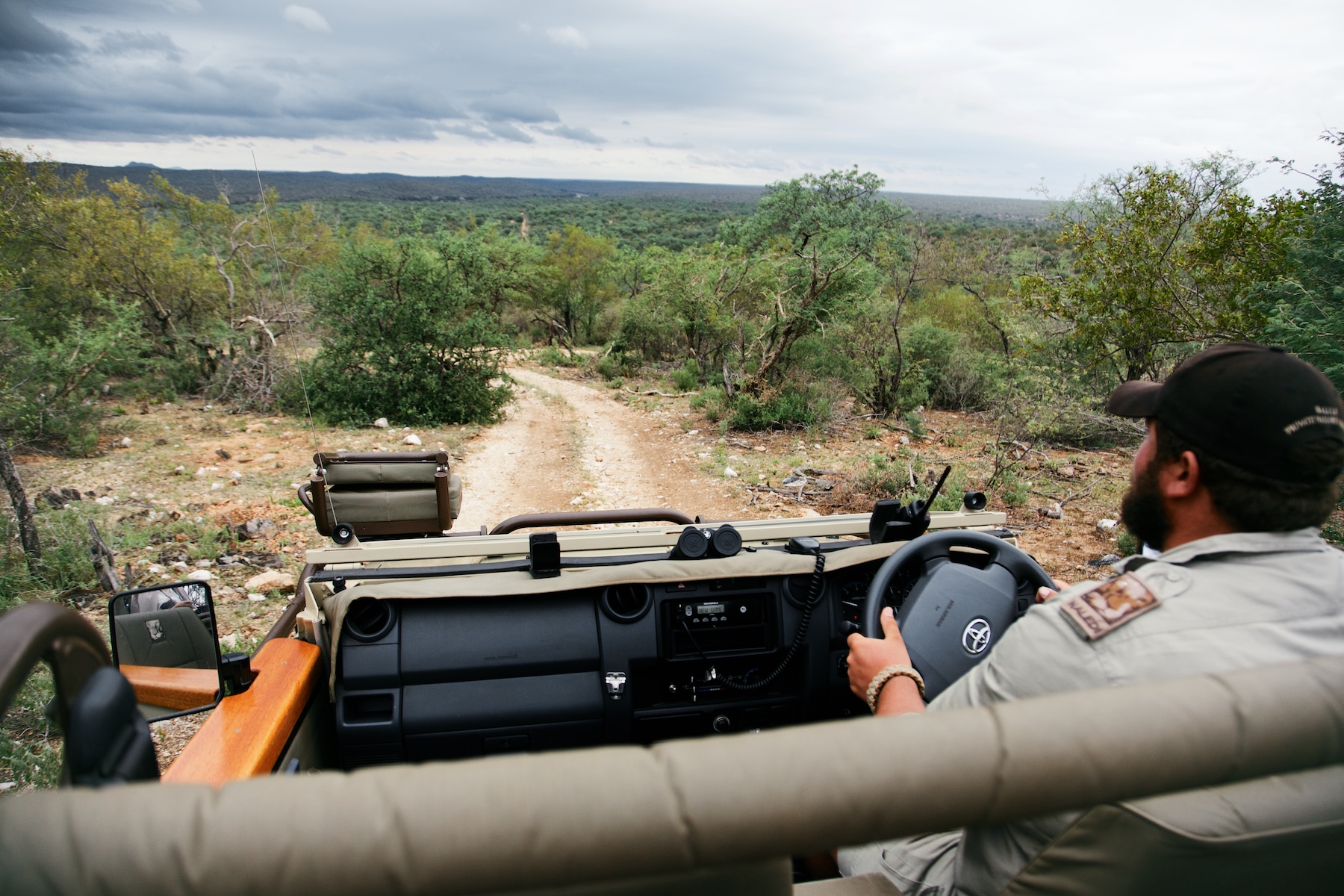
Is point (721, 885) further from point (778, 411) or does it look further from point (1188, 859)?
point (778, 411)

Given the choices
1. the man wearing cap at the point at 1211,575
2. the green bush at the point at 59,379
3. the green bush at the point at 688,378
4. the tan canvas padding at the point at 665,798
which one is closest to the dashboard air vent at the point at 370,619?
the man wearing cap at the point at 1211,575

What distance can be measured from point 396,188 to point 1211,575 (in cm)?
9799

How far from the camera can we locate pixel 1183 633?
1.19 m

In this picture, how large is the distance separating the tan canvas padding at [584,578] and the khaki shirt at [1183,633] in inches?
41.0

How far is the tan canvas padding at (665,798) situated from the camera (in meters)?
0.58

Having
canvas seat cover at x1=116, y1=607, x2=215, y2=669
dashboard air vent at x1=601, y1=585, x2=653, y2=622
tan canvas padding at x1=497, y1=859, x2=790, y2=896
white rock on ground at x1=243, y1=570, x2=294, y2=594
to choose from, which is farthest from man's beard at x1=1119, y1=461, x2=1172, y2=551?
white rock on ground at x1=243, y1=570, x2=294, y2=594

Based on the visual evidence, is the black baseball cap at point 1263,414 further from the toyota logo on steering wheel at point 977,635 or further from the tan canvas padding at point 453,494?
the tan canvas padding at point 453,494

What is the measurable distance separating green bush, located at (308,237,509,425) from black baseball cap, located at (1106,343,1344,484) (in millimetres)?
12449

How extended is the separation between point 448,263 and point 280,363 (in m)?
3.48

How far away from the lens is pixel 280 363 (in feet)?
40.4

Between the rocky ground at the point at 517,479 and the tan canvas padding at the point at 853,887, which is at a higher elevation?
the tan canvas padding at the point at 853,887

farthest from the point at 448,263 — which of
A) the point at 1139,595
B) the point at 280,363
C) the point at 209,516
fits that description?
the point at 1139,595

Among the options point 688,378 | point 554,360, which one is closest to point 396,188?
point 554,360

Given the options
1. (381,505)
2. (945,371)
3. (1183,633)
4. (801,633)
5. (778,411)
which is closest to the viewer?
(1183,633)
